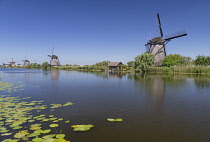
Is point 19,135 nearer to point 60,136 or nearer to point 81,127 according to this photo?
point 60,136

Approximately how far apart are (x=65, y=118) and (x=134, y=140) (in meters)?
3.14

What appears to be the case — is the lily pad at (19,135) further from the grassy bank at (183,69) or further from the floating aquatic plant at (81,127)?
the grassy bank at (183,69)

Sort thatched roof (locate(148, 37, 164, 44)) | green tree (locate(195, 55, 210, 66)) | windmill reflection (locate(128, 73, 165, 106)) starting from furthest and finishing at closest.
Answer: green tree (locate(195, 55, 210, 66))
thatched roof (locate(148, 37, 164, 44))
windmill reflection (locate(128, 73, 165, 106))

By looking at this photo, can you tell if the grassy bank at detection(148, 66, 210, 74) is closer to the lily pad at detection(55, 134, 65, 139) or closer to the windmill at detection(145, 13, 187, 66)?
the windmill at detection(145, 13, 187, 66)

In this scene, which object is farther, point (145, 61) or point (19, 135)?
point (145, 61)

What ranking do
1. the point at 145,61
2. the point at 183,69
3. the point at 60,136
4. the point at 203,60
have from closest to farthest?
the point at 60,136 < the point at 183,69 < the point at 145,61 < the point at 203,60

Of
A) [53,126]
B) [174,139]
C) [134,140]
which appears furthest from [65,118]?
[174,139]

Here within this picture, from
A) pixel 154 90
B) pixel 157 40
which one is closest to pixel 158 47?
pixel 157 40

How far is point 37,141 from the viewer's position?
13.4 ft

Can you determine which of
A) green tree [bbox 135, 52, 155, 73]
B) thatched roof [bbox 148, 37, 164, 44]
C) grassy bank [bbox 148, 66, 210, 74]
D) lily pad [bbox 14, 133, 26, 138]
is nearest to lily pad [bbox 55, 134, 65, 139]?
lily pad [bbox 14, 133, 26, 138]

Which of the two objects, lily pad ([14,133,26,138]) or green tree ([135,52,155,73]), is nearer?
lily pad ([14,133,26,138])

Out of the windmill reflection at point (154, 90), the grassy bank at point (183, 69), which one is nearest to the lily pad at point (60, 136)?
the windmill reflection at point (154, 90)

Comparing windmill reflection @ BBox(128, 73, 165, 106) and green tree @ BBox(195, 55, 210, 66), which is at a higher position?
green tree @ BBox(195, 55, 210, 66)

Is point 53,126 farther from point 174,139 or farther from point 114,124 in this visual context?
point 174,139
